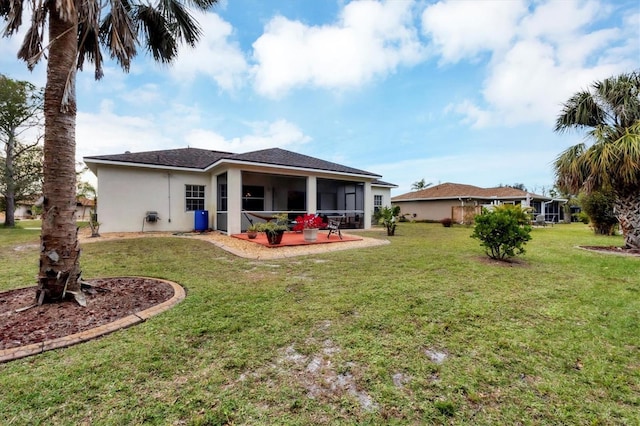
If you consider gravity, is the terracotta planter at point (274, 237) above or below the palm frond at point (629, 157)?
below

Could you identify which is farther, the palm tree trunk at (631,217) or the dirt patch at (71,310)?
the palm tree trunk at (631,217)

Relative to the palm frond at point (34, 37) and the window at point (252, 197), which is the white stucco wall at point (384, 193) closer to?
the window at point (252, 197)

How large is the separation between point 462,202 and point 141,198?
23711mm

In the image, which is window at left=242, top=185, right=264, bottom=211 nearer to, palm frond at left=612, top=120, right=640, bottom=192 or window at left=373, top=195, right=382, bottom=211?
window at left=373, top=195, right=382, bottom=211

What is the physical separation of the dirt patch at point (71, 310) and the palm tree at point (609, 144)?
11.4 meters

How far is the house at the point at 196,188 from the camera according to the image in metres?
11.8

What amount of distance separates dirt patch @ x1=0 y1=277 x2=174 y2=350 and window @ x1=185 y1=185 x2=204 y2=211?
10267mm

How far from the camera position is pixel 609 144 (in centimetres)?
780

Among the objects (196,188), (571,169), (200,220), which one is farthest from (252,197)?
(571,169)

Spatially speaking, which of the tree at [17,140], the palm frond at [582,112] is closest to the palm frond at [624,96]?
the palm frond at [582,112]

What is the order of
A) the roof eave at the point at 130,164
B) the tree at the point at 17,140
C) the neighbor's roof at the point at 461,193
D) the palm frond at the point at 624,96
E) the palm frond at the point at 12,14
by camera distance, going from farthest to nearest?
the neighbor's roof at the point at 461,193 → the tree at the point at 17,140 → the roof eave at the point at 130,164 → the palm frond at the point at 624,96 → the palm frond at the point at 12,14

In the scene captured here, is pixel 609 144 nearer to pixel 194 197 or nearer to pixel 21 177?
pixel 194 197

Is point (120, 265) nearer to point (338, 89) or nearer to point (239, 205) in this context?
point (239, 205)

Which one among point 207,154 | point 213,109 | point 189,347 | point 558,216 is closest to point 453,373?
point 189,347
